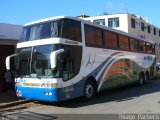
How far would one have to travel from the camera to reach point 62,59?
1192cm

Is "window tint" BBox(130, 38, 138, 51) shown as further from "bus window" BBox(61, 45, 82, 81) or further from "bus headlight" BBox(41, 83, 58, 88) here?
"bus headlight" BBox(41, 83, 58, 88)

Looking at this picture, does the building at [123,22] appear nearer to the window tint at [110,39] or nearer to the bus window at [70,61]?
the window tint at [110,39]

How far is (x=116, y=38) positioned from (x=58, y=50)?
6367 mm

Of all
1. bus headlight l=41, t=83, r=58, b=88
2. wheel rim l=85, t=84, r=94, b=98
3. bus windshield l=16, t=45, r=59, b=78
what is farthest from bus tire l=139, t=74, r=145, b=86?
bus headlight l=41, t=83, r=58, b=88

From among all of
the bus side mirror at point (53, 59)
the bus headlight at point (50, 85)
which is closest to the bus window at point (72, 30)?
the bus side mirror at point (53, 59)

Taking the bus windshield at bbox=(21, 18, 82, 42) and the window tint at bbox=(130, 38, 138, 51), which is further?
the window tint at bbox=(130, 38, 138, 51)

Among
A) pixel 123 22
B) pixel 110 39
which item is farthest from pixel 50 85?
pixel 123 22

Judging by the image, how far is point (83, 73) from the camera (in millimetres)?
13367

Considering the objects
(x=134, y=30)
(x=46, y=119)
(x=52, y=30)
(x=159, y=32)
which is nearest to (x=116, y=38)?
(x=52, y=30)

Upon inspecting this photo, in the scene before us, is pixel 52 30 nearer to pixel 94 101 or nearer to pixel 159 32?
pixel 94 101

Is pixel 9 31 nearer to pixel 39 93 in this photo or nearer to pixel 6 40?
pixel 6 40

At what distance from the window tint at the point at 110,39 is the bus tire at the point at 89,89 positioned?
244cm

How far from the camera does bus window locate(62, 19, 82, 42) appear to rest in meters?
12.3

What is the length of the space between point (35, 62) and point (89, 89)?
3.02 m
